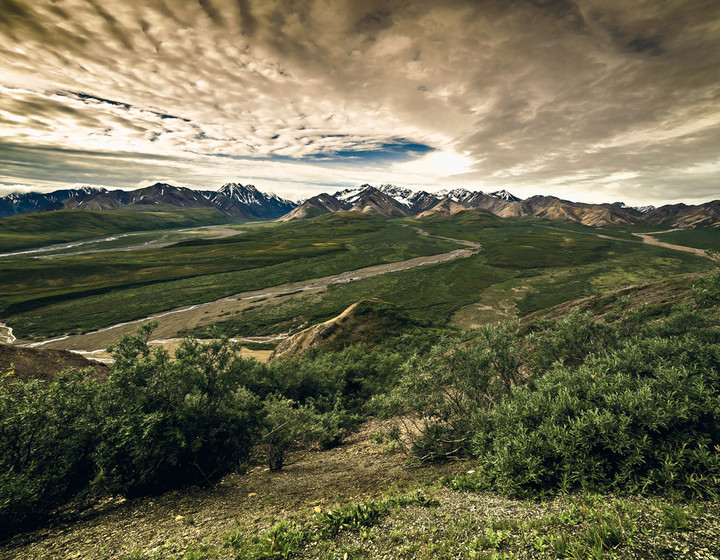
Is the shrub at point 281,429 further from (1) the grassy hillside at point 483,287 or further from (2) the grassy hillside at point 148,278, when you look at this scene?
(2) the grassy hillside at point 148,278

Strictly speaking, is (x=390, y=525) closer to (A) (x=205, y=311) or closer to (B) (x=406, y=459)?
(B) (x=406, y=459)

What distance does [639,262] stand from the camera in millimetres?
125250

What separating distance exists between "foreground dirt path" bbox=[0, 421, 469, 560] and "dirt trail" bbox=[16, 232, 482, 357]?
40977mm

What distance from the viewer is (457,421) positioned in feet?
57.8

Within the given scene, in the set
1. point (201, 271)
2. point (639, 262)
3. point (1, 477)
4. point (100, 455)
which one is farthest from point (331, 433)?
point (639, 262)

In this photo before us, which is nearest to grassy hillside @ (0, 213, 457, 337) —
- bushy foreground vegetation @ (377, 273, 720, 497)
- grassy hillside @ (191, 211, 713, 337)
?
grassy hillside @ (191, 211, 713, 337)

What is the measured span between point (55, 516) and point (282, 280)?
105413 millimetres

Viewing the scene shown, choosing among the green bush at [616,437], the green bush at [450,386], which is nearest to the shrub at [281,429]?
the green bush at [450,386]

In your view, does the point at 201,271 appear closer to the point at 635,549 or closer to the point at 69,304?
the point at 69,304

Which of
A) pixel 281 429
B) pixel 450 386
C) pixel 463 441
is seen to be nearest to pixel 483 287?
pixel 450 386

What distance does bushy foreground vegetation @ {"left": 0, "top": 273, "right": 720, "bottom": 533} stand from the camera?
34.6 ft

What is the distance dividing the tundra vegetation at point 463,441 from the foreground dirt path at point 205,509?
87 cm

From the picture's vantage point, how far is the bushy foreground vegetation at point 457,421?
10.5 metres

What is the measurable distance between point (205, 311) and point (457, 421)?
85534mm
